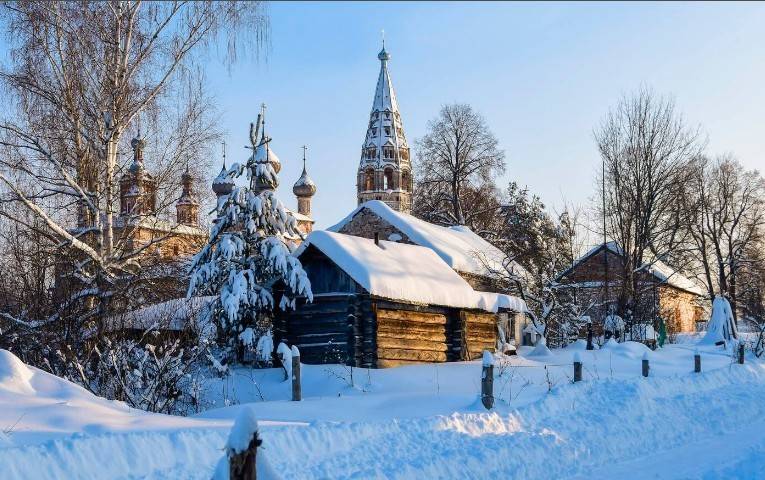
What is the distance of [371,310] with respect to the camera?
68.6ft

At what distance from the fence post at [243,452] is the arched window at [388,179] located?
5849cm

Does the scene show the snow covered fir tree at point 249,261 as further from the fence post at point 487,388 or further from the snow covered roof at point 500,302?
the fence post at point 487,388

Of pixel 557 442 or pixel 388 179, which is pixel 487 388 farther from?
pixel 388 179

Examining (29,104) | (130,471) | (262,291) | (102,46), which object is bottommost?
(130,471)

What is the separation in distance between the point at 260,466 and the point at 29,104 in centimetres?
1549

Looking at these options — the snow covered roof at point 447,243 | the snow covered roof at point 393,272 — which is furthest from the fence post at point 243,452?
the snow covered roof at point 447,243

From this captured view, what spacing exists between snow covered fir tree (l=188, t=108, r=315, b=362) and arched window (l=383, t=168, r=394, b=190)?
41098 millimetres

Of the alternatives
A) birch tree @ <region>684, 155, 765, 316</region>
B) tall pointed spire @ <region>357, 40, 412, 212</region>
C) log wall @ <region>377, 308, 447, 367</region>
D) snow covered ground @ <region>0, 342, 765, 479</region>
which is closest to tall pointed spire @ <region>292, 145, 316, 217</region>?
tall pointed spire @ <region>357, 40, 412, 212</region>

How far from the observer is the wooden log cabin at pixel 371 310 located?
20.8 meters

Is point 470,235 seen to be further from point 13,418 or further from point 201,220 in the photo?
point 13,418

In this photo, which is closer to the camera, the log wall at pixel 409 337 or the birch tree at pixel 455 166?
the log wall at pixel 409 337

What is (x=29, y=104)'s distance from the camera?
18.2 meters

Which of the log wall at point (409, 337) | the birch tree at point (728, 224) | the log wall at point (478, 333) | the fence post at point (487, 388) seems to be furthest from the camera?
the birch tree at point (728, 224)

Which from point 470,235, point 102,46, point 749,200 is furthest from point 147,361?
point 749,200
